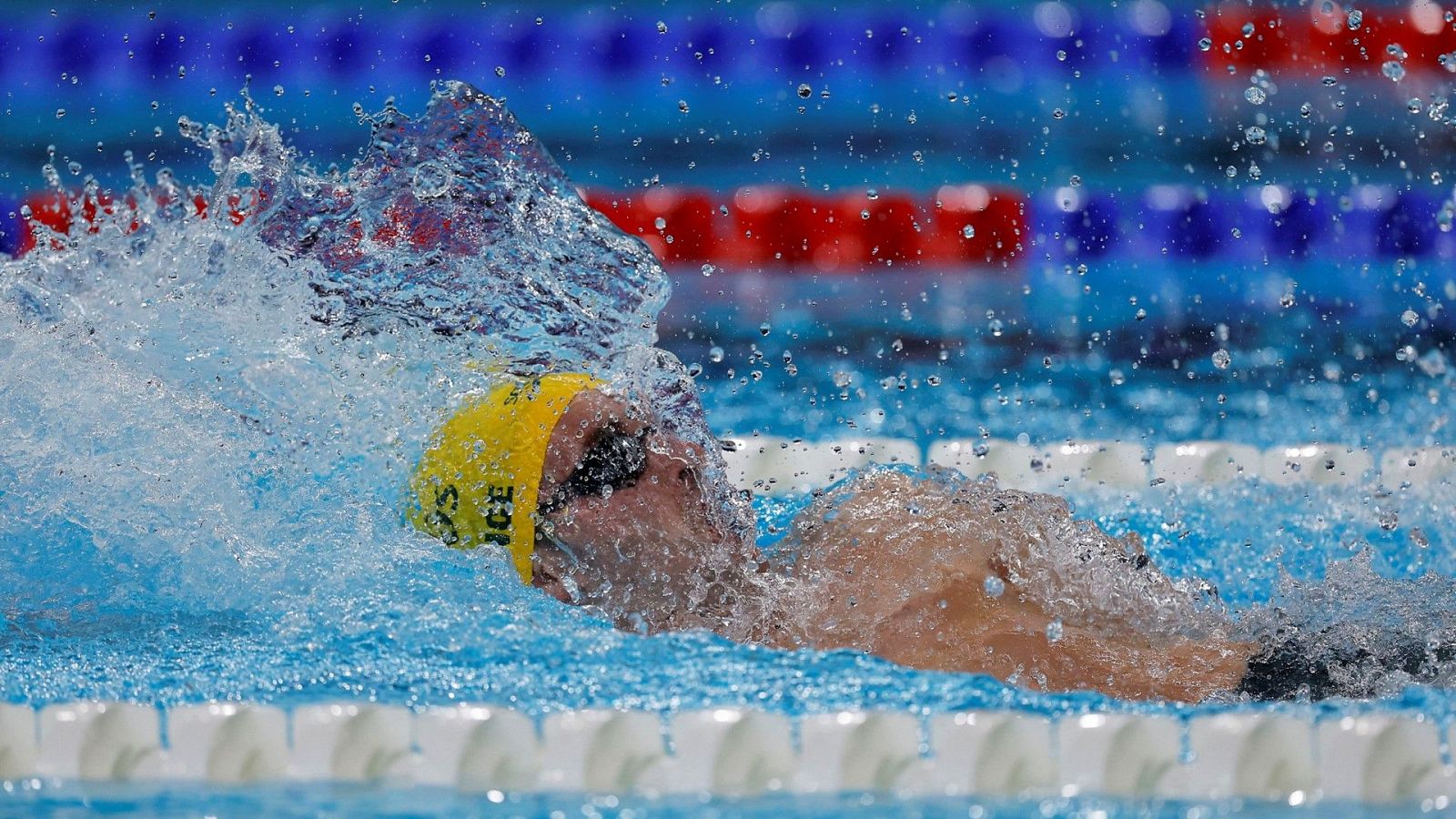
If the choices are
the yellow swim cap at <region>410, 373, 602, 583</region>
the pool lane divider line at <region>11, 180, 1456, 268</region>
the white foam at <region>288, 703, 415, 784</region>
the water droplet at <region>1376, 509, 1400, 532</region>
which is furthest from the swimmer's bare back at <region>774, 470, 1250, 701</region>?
the pool lane divider line at <region>11, 180, 1456, 268</region>

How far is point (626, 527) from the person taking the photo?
1.69 meters

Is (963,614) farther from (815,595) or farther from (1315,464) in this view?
(1315,464)

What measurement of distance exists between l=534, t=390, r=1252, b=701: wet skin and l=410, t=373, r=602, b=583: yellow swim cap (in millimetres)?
19

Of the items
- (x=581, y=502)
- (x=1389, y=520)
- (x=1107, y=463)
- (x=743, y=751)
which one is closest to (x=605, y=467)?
(x=581, y=502)

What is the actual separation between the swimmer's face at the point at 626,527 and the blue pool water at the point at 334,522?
0.24 ft

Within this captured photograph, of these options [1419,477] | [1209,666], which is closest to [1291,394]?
[1419,477]

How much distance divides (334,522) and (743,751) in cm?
62

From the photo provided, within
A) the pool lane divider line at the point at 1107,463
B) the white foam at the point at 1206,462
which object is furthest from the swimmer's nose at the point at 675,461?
the white foam at the point at 1206,462

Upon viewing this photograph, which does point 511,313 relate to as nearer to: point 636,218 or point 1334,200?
point 636,218

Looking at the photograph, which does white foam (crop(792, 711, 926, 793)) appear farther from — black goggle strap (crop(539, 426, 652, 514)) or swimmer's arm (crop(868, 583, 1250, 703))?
black goggle strap (crop(539, 426, 652, 514))

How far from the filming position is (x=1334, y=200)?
14.1 ft

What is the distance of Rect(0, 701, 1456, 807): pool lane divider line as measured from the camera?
1.36 m

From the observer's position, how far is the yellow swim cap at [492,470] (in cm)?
167

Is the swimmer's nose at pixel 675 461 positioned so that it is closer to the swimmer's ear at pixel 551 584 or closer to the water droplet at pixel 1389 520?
the swimmer's ear at pixel 551 584
